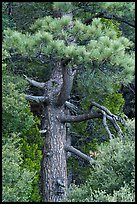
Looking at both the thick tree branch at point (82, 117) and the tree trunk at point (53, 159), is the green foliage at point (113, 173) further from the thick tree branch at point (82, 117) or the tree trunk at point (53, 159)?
the tree trunk at point (53, 159)

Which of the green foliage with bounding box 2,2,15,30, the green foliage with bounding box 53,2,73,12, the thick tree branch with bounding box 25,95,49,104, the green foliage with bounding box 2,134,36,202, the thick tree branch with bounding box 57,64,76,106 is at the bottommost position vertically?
the green foliage with bounding box 2,134,36,202

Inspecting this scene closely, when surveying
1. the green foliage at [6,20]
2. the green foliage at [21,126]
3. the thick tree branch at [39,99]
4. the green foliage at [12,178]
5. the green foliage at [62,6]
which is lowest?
the green foliage at [12,178]

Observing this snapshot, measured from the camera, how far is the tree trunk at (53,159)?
5973 millimetres

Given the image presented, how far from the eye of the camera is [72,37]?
461cm

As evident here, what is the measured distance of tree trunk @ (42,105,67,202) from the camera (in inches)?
235

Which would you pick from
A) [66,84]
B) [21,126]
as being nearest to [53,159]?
[21,126]

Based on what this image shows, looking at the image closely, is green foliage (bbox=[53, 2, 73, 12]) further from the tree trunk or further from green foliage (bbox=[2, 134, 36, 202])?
the tree trunk

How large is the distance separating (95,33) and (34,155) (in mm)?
2060

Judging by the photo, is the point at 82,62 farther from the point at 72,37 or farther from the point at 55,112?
the point at 55,112

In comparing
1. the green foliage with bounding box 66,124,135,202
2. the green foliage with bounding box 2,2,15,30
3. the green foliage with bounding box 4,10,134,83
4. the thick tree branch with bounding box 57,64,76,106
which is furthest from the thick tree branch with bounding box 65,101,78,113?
the green foliage with bounding box 66,124,135,202

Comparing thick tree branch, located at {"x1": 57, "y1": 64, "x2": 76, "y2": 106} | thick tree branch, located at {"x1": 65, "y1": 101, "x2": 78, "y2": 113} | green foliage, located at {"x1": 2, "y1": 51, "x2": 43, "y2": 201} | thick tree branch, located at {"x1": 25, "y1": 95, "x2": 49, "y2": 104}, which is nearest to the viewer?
green foliage, located at {"x1": 2, "y1": 51, "x2": 43, "y2": 201}

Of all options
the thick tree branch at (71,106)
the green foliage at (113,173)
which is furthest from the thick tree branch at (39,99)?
the green foliage at (113,173)

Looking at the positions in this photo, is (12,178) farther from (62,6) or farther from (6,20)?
(6,20)

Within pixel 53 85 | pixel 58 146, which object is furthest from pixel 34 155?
pixel 53 85
